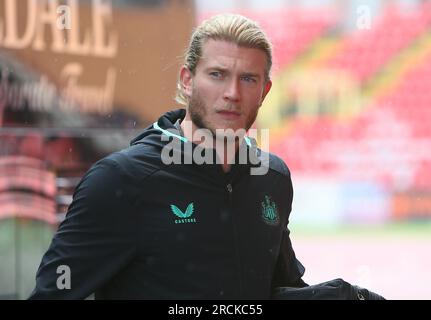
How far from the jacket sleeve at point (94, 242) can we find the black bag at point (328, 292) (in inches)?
17.1

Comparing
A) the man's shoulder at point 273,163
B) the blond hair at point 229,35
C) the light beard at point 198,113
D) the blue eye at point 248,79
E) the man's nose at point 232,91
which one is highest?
the blond hair at point 229,35

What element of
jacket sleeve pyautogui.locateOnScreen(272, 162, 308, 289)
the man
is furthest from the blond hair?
jacket sleeve pyautogui.locateOnScreen(272, 162, 308, 289)

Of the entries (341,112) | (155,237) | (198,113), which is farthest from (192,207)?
(341,112)

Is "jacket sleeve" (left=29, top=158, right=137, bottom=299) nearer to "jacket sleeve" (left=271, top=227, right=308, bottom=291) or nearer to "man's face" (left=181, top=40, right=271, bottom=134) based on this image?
"man's face" (left=181, top=40, right=271, bottom=134)

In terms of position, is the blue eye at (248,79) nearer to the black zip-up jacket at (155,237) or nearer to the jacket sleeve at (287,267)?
the black zip-up jacket at (155,237)

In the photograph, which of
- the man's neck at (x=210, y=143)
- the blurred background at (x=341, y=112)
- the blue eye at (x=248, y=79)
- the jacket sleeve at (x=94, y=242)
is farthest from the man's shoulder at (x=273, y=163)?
the blurred background at (x=341, y=112)

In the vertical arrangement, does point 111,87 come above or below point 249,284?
above

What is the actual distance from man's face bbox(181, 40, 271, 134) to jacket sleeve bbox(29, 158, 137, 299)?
0.30 meters

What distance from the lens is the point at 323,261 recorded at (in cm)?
938

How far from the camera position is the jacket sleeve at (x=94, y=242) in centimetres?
186

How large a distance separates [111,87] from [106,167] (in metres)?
3.01

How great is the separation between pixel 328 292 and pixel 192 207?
409mm
